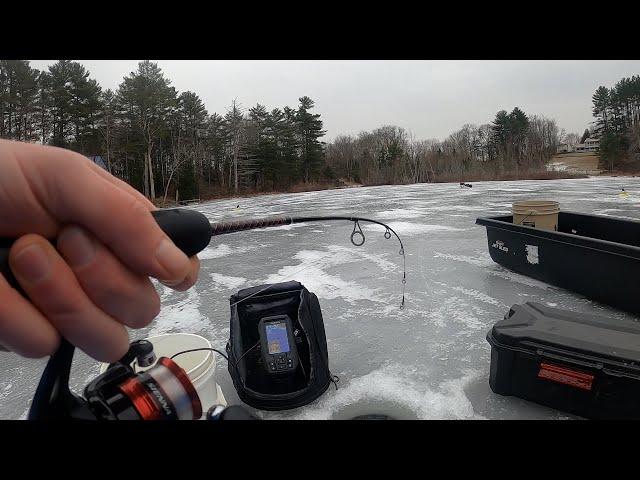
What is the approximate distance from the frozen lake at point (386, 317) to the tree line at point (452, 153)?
3891 cm

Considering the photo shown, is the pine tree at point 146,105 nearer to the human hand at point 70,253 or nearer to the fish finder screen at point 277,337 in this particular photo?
the fish finder screen at point 277,337

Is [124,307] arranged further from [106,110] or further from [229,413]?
[106,110]

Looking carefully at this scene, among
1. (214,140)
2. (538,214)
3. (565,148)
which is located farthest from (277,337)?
(565,148)

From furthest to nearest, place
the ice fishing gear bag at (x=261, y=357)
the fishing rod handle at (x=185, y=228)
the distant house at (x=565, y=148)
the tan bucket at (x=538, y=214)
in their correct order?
the distant house at (x=565, y=148) < the tan bucket at (x=538, y=214) < the ice fishing gear bag at (x=261, y=357) < the fishing rod handle at (x=185, y=228)

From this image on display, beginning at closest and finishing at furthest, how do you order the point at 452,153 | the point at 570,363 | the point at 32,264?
the point at 32,264
the point at 570,363
the point at 452,153

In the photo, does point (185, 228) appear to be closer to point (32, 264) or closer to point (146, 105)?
point (32, 264)

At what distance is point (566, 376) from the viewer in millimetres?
1964

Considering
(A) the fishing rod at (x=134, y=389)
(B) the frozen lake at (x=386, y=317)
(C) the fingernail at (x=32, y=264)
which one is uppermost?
(C) the fingernail at (x=32, y=264)

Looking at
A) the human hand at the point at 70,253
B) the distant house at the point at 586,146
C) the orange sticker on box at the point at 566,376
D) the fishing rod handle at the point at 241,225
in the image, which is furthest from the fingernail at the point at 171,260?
the distant house at the point at 586,146

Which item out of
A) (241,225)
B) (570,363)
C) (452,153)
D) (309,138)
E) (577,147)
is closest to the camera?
(241,225)

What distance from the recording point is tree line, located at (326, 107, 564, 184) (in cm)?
4803

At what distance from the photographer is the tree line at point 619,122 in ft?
139

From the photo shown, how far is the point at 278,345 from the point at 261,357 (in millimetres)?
138

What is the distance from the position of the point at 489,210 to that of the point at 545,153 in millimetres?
54879
